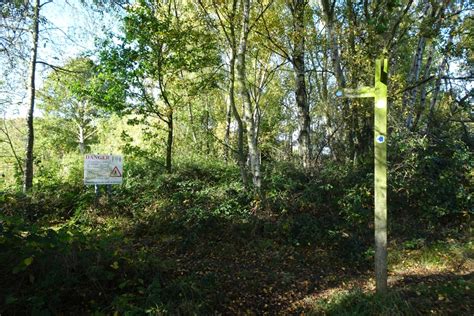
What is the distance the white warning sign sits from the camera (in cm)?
760

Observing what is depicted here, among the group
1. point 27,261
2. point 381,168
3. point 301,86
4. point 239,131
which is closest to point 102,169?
point 239,131

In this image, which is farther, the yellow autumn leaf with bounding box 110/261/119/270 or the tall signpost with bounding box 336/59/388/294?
the yellow autumn leaf with bounding box 110/261/119/270

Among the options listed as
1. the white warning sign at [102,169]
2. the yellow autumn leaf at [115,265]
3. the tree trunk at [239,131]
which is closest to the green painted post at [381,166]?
the yellow autumn leaf at [115,265]

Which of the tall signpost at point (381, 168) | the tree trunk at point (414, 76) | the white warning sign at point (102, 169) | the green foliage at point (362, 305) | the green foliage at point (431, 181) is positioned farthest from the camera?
the tree trunk at point (414, 76)

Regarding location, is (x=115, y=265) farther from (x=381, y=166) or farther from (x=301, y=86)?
(x=301, y=86)

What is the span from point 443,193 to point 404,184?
88 cm

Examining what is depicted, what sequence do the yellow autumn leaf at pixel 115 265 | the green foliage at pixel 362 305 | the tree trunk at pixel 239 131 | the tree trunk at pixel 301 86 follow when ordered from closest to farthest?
the green foliage at pixel 362 305
the yellow autumn leaf at pixel 115 265
the tree trunk at pixel 239 131
the tree trunk at pixel 301 86

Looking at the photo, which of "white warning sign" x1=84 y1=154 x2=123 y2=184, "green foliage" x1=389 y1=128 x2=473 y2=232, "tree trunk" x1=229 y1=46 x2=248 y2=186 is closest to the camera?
"green foliage" x1=389 y1=128 x2=473 y2=232

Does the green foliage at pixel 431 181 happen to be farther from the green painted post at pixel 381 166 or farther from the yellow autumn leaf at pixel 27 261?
the yellow autumn leaf at pixel 27 261

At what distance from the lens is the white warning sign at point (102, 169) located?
7.60m

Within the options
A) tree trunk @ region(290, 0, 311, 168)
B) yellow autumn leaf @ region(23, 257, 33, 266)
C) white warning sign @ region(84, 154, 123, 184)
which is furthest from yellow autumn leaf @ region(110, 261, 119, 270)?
A: tree trunk @ region(290, 0, 311, 168)

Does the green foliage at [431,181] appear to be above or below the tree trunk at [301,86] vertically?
below

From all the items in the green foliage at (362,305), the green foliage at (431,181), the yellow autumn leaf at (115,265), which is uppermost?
the green foliage at (431,181)

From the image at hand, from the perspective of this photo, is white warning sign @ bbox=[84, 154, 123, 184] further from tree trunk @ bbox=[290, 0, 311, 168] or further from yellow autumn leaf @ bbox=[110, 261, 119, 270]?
tree trunk @ bbox=[290, 0, 311, 168]
